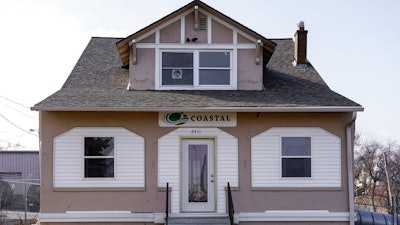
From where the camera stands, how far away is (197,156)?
16406mm

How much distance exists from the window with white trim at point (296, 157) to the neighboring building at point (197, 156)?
0.09 ft

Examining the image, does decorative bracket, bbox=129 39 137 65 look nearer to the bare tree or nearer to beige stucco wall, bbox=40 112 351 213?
beige stucco wall, bbox=40 112 351 213

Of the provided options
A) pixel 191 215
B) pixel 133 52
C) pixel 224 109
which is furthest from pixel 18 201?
pixel 224 109

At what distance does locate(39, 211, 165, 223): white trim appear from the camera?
1580 centimetres

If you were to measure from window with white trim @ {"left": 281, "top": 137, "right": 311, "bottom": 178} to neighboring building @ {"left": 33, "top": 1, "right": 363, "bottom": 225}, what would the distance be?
3cm

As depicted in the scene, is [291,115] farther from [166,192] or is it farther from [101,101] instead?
[101,101]

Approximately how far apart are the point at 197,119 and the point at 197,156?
1.02 meters

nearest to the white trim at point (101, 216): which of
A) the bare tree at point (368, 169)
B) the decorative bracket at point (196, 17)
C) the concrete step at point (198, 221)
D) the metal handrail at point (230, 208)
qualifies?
the concrete step at point (198, 221)

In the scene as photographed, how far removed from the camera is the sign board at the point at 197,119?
635 inches

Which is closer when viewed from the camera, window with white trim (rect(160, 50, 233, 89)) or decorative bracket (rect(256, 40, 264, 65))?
decorative bracket (rect(256, 40, 264, 65))

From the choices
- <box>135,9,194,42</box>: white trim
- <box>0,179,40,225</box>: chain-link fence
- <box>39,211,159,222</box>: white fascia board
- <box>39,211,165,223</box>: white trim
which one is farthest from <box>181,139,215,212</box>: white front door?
<box>0,179,40,225</box>: chain-link fence

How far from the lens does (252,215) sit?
52.5 feet

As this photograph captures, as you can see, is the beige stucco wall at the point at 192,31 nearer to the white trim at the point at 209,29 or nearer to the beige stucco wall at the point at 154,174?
the white trim at the point at 209,29

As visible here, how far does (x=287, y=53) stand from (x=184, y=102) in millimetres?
5611
